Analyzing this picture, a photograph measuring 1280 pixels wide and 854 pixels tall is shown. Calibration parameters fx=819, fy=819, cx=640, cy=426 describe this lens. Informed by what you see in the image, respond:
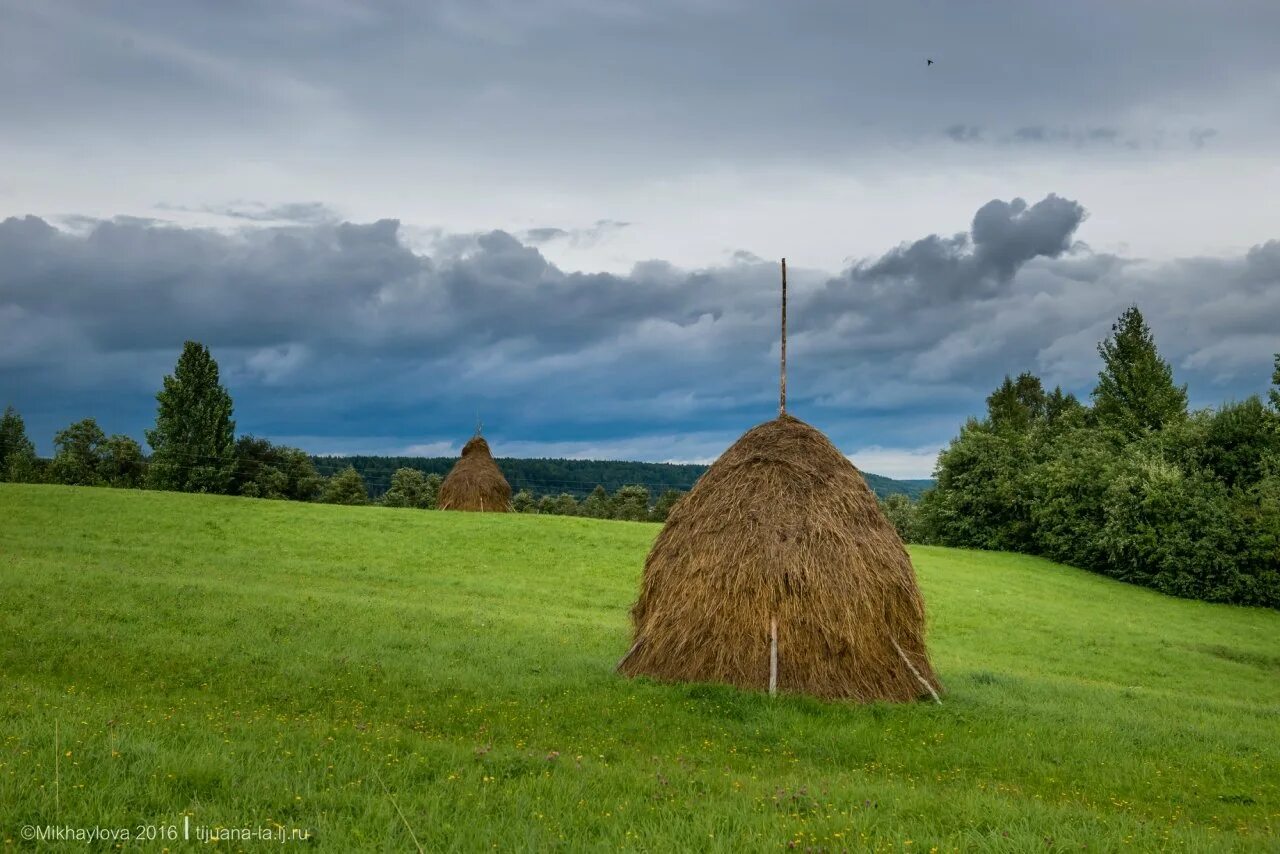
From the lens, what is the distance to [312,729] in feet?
32.4

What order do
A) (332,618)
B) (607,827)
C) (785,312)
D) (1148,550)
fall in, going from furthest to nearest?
1. (1148,550)
2. (332,618)
3. (785,312)
4. (607,827)

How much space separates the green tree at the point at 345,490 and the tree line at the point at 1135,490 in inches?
1986

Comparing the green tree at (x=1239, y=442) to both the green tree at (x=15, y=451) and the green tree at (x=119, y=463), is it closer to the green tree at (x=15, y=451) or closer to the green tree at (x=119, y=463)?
the green tree at (x=119, y=463)

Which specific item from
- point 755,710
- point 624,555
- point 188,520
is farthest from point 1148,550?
point 188,520

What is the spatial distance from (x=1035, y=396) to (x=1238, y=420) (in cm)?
3893

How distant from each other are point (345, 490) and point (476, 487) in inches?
1104

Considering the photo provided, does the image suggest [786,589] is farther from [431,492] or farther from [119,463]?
[431,492]

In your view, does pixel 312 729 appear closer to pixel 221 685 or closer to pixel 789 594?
pixel 221 685

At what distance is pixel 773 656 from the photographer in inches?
544

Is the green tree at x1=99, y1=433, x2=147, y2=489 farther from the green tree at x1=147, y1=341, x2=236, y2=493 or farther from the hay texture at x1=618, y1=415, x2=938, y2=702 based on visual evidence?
the hay texture at x1=618, y1=415, x2=938, y2=702

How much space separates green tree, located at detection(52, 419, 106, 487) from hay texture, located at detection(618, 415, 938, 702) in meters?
68.5

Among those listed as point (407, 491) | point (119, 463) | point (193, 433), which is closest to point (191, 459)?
point (193, 433)

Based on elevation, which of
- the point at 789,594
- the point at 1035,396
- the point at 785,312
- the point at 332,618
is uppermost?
the point at 1035,396

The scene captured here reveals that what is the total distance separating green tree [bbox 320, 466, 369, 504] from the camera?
76062 mm
